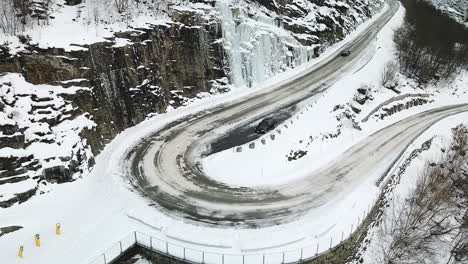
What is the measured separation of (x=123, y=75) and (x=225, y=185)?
1379 centimetres

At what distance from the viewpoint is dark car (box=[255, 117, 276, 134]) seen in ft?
103

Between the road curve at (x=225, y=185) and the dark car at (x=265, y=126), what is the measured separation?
96.9 inches

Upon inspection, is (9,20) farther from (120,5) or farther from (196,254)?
(196,254)

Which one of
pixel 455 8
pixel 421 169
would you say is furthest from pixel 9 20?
pixel 455 8

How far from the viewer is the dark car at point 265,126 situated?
3150 cm

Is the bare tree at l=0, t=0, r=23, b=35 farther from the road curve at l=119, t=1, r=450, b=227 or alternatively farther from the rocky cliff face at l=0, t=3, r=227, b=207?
the road curve at l=119, t=1, r=450, b=227

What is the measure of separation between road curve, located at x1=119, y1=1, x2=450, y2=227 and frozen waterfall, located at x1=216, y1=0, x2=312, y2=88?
378 cm

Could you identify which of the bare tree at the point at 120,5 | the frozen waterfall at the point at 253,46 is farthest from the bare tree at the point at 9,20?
the frozen waterfall at the point at 253,46

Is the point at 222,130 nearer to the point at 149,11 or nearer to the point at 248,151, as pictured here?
the point at 248,151

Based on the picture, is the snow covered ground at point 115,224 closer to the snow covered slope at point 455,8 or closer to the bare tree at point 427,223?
the bare tree at point 427,223

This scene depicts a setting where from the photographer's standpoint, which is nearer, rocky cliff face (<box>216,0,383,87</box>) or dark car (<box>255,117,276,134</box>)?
dark car (<box>255,117,276,134</box>)

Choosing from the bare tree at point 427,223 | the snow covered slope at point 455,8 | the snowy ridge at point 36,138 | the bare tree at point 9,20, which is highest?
the bare tree at point 9,20

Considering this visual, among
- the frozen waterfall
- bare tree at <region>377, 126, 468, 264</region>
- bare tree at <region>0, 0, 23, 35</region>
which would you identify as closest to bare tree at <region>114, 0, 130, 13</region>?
bare tree at <region>0, 0, 23, 35</region>

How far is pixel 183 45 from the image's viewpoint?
123 ft
